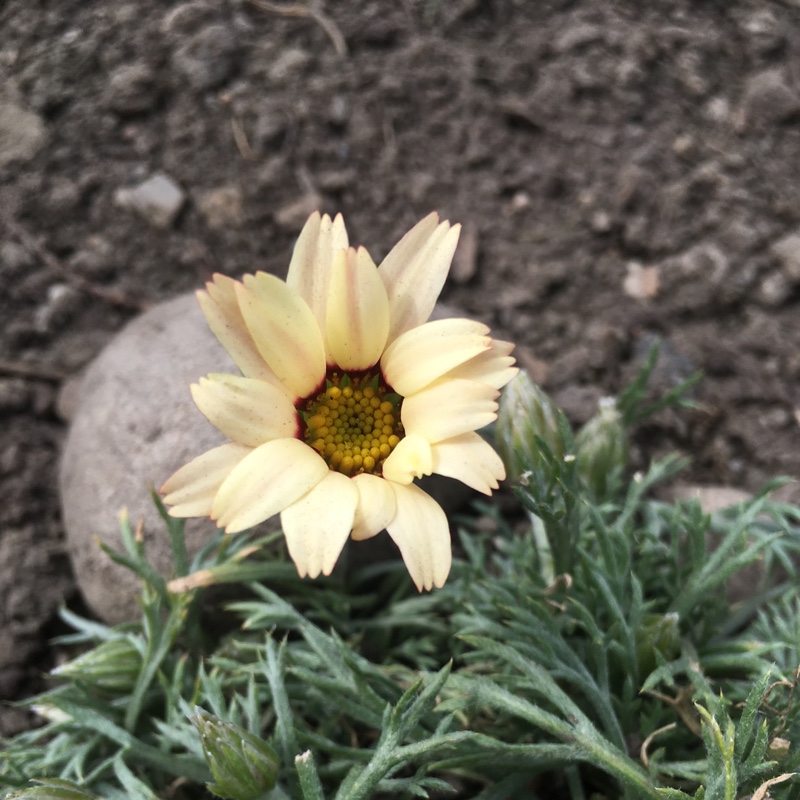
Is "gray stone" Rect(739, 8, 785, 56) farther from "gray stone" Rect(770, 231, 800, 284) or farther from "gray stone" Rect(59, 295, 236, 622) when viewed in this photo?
"gray stone" Rect(59, 295, 236, 622)

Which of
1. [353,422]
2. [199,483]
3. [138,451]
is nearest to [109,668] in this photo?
[138,451]

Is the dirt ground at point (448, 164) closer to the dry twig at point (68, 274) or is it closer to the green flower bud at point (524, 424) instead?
the dry twig at point (68, 274)

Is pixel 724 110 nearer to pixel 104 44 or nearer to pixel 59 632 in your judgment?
pixel 104 44

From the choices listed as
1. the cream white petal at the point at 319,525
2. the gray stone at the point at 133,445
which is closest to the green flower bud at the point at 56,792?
the gray stone at the point at 133,445

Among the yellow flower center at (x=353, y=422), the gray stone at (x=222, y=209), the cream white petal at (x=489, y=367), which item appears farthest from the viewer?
the gray stone at (x=222, y=209)

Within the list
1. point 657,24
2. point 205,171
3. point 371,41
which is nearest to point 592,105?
point 657,24

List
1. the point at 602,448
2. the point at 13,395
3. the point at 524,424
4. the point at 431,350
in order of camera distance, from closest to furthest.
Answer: the point at 431,350, the point at 524,424, the point at 602,448, the point at 13,395

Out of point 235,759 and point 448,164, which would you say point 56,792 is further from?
point 448,164
